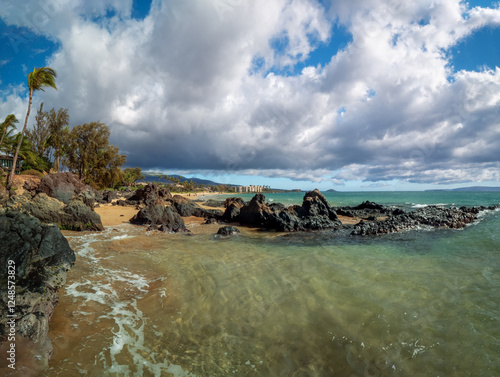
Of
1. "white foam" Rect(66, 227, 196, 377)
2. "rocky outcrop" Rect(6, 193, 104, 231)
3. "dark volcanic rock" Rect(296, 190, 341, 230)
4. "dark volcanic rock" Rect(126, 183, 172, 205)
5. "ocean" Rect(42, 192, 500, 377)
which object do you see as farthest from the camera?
"dark volcanic rock" Rect(126, 183, 172, 205)

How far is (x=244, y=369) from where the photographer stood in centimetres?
363

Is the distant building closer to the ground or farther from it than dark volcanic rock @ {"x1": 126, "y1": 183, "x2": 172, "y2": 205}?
farther from it

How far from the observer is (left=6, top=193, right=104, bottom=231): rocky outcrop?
12922 millimetres

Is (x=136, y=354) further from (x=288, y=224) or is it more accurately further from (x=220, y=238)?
(x=288, y=224)

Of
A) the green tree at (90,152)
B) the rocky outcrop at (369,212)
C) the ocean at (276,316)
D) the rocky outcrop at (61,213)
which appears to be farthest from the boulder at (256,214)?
the green tree at (90,152)

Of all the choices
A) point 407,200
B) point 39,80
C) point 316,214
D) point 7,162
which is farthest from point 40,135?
point 407,200

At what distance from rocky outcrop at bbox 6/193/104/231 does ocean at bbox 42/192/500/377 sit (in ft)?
14.8

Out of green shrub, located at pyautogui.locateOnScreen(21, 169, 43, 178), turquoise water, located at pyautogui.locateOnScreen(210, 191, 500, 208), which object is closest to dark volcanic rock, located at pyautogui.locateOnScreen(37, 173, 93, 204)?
green shrub, located at pyautogui.locateOnScreen(21, 169, 43, 178)

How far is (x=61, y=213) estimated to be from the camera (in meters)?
13.5

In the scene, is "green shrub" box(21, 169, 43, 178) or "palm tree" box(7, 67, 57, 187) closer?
"palm tree" box(7, 67, 57, 187)

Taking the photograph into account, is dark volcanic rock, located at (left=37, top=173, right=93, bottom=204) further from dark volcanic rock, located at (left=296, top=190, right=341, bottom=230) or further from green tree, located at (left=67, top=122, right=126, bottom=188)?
green tree, located at (left=67, top=122, right=126, bottom=188)

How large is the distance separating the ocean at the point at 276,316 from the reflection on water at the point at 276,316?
25 mm

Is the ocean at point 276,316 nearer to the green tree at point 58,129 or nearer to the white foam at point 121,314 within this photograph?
the white foam at point 121,314

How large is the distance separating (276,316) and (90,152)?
4908 centimetres
